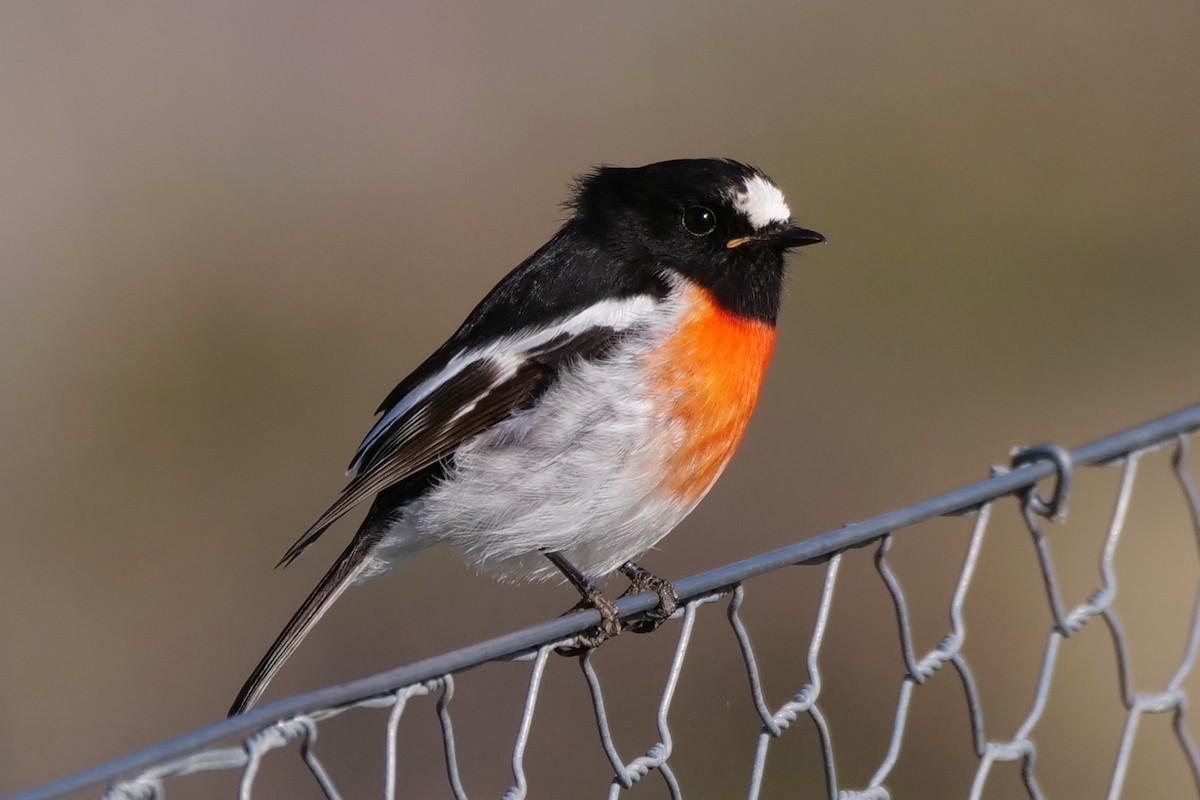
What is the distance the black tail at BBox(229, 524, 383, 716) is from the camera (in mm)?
3197

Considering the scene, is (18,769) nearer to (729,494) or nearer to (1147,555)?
(729,494)

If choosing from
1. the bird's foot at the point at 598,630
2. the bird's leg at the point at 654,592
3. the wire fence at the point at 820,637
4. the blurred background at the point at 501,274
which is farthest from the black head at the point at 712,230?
the blurred background at the point at 501,274

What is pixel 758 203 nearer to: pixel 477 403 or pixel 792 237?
pixel 792 237

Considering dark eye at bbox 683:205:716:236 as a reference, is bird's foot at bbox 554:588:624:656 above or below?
below

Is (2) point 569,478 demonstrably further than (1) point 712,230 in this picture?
No

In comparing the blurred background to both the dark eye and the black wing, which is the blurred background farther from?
the dark eye

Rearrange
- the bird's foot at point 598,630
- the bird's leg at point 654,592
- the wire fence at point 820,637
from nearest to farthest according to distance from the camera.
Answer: the wire fence at point 820,637, the bird's leg at point 654,592, the bird's foot at point 598,630

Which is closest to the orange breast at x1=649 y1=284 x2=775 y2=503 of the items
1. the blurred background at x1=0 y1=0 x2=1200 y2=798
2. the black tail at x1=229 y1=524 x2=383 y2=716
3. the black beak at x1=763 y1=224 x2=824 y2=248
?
the black beak at x1=763 y1=224 x2=824 y2=248

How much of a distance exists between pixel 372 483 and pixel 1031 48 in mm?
7144

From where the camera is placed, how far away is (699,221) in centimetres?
365

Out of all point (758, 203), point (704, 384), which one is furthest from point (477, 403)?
point (758, 203)

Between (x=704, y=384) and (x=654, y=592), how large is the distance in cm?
79

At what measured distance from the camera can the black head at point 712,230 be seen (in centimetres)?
359

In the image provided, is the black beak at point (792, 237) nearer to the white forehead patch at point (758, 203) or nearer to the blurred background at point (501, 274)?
the white forehead patch at point (758, 203)
